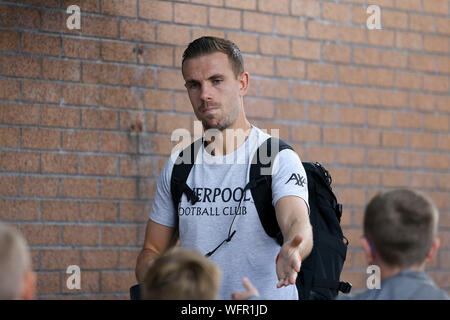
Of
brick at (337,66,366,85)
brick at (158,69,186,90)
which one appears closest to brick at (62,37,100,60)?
brick at (158,69,186,90)

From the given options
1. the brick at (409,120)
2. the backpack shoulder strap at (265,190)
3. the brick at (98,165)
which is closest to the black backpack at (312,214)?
the backpack shoulder strap at (265,190)

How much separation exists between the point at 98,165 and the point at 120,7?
3.29 feet

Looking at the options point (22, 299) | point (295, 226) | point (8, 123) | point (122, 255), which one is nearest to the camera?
point (22, 299)

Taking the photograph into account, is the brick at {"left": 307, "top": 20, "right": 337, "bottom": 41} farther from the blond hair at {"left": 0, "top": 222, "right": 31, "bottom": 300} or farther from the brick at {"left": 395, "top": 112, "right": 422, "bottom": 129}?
the blond hair at {"left": 0, "top": 222, "right": 31, "bottom": 300}

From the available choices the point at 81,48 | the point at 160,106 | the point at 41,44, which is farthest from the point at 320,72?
the point at 41,44

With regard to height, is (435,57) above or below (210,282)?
above

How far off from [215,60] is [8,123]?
56.5 inches

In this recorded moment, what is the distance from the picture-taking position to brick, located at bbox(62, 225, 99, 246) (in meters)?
4.48

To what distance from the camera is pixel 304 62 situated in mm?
5195

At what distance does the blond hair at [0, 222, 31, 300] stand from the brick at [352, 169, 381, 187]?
134 inches

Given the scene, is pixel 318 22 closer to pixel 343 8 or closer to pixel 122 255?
pixel 343 8

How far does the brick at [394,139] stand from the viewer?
214 inches

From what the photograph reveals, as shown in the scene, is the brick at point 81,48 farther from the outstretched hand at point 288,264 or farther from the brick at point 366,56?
the outstretched hand at point 288,264
